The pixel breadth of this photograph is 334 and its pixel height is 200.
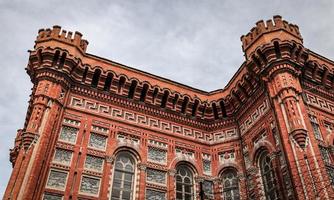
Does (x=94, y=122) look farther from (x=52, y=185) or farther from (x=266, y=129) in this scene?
(x=266, y=129)

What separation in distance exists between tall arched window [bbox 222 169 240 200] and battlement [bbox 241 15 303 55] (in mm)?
5095

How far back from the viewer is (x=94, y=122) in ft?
46.8

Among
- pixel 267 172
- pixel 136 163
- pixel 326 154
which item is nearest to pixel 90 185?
pixel 136 163

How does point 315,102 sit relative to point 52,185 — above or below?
above

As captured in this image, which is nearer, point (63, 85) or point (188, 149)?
point (63, 85)

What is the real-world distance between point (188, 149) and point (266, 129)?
337 centimetres

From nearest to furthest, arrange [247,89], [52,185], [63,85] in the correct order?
[52,185]
[63,85]
[247,89]

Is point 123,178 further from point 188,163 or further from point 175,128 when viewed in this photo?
point 175,128

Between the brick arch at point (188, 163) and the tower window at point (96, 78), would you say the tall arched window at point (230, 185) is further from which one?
the tower window at point (96, 78)

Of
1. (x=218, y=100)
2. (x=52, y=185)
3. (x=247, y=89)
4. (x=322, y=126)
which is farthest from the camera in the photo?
(x=218, y=100)

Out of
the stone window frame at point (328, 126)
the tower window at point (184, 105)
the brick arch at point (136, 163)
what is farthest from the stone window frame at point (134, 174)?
the stone window frame at point (328, 126)

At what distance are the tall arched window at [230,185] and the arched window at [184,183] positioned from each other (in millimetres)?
1327

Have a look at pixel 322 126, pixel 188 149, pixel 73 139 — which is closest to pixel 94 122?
pixel 73 139

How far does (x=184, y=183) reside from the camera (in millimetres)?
14375
